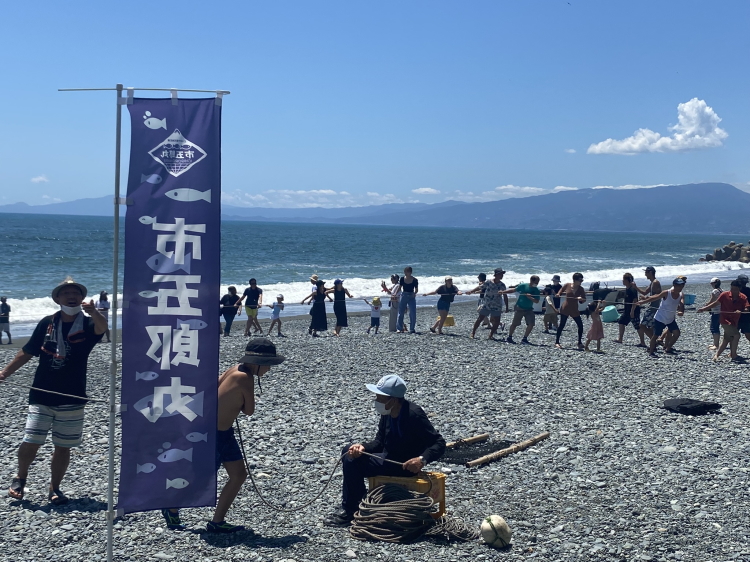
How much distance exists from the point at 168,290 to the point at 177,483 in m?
1.33

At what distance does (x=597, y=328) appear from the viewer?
15.9 meters

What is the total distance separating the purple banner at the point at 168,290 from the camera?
464 cm

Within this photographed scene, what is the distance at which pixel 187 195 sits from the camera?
15.4 feet

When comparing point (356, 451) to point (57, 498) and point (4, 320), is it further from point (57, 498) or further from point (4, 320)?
point (4, 320)

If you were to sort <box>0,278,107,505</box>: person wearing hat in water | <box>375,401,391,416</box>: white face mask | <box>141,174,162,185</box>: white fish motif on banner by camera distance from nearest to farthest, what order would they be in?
<box>141,174,162,185</box>: white fish motif on banner < <box>375,401,391,416</box>: white face mask < <box>0,278,107,505</box>: person wearing hat in water

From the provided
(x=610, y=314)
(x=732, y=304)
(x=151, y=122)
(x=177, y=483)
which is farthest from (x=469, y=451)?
(x=610, y=314)

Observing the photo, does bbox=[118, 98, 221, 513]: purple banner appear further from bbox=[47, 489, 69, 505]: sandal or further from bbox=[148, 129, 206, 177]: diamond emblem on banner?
bbox=[47, 489, 69, 505]: sandal

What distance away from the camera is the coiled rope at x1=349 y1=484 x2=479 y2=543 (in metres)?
5.71

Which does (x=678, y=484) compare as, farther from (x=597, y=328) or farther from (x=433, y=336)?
(x=433, y=336)

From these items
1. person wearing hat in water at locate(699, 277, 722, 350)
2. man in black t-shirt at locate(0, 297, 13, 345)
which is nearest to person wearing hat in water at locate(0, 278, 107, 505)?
person wearing hat in water at locate(699, 277, 722, 350)

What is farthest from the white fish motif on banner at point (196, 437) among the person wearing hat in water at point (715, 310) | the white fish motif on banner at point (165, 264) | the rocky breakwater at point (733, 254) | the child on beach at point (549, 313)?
the rocky breakwater at point (733, 254)

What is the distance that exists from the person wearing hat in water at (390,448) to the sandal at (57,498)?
2306 millimetres

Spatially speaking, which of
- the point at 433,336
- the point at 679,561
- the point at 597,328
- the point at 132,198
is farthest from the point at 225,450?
the point at 433,336

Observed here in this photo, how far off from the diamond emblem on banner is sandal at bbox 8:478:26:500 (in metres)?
3.49
